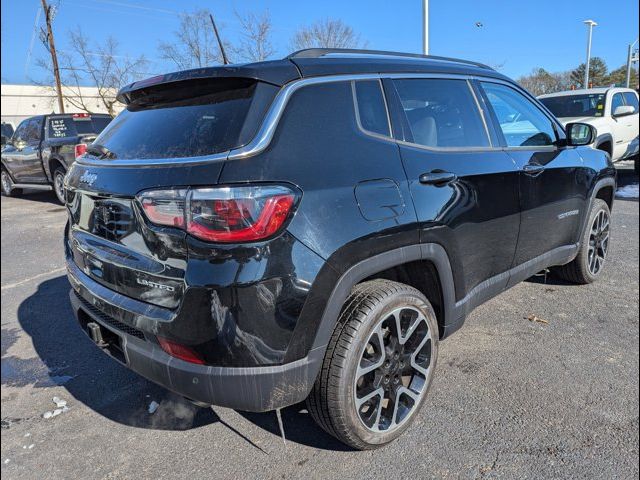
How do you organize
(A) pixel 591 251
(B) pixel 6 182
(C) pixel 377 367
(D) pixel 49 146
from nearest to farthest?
(C) pixel 377 367, (A) pixel 591 251, (D) pixel 49 146, (B) pixel 6 182

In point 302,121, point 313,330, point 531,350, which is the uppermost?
point 302,121

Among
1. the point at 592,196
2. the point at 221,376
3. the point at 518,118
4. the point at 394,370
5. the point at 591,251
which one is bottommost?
the point at 591,251

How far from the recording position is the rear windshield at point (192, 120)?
77.0 inches

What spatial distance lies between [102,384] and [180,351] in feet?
4.73

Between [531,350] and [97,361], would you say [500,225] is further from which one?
[97,361]

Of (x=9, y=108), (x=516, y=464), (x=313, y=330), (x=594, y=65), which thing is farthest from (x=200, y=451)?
(x=9, y=108)

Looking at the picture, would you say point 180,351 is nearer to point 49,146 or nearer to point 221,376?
point 221,376

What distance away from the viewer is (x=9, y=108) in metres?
42.2

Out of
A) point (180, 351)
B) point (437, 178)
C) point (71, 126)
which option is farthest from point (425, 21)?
point (180, 351)

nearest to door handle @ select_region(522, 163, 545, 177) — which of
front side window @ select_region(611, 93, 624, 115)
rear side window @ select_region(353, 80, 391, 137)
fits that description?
rear side window @ select_region(353, 80, 391, 137)

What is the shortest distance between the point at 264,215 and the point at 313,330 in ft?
1.73

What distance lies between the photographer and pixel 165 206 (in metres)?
1.89

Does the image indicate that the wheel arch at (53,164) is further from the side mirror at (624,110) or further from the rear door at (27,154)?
the side mirror at (624,110)

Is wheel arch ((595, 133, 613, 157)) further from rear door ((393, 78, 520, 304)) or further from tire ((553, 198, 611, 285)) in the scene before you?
rear door ((393, 78, 520, 304))
